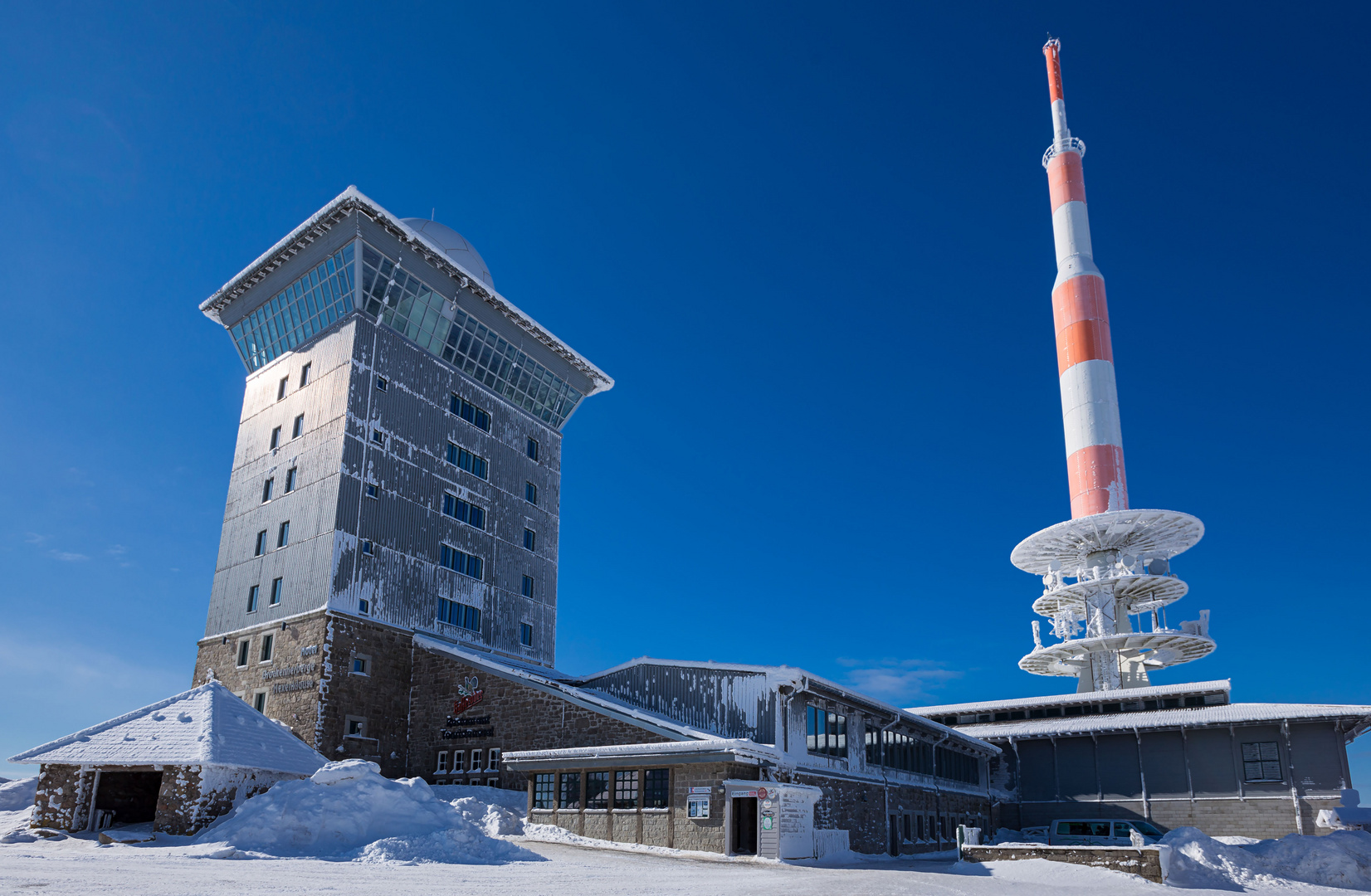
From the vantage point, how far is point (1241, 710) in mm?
42406

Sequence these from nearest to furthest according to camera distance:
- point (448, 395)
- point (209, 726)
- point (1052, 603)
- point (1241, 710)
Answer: point (209, 726) < point (1241, 710) < point (448, 395) < point (1052, 603)

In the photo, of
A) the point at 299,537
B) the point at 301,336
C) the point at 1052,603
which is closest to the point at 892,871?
the point at 299,537

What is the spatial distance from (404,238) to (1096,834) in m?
37.5

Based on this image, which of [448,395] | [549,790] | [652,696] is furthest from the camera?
[448,395]

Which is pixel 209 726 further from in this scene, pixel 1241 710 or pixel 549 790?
pixel 1241 710

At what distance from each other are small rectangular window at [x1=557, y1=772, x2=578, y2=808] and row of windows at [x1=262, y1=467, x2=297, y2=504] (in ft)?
67.6

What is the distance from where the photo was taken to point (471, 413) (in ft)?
155

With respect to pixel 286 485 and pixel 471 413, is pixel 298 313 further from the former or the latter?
pixel 471 413

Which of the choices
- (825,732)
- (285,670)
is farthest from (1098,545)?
(285,670)

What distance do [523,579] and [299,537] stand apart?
40.3 ft

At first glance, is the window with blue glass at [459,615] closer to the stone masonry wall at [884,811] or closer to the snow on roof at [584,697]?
the snow on roof at [584,697]

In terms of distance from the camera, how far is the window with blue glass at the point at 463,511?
1742 inches

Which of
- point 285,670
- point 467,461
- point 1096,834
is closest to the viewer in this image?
point 1096,834

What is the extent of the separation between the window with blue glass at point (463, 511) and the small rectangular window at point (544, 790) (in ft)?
57.4
